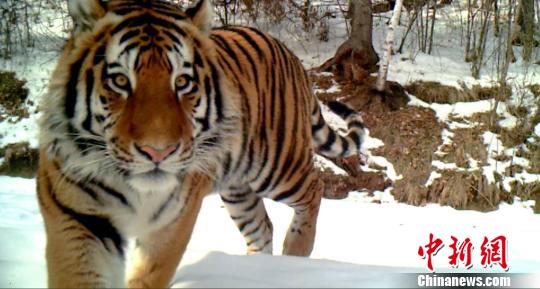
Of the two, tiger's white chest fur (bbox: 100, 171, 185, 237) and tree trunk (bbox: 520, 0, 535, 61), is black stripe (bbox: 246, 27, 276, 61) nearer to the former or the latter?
tiger's white chest fur (bbox: 100, 171, 185, 237)

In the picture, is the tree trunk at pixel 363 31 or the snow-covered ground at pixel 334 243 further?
the tree trunk at pixel 363 31

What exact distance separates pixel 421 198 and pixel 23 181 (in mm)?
3911

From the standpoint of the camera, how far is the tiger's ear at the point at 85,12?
1.91 m

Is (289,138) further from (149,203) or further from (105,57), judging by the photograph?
(105,57)

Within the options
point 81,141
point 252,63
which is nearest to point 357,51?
point 252,63

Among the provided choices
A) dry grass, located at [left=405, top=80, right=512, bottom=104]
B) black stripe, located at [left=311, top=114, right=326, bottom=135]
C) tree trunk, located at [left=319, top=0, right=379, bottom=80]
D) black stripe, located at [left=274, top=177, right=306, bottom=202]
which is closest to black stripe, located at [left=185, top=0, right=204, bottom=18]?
black stripe, located at [left=274, top=177, right=306, bottom=202]

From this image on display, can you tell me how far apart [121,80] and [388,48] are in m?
5.60

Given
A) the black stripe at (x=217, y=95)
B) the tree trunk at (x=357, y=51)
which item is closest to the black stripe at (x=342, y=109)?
the black stripe at (x=217, y=95)

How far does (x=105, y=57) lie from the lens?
1.87 meters

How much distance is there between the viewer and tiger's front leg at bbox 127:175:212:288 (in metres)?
2.06

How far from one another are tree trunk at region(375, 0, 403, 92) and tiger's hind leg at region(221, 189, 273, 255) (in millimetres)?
4024

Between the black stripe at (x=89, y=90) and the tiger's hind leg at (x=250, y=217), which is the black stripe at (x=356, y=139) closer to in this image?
the tiger's hind leg at (x=250, y=217)

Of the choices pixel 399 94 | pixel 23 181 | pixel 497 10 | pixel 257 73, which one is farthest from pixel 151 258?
pixel 497 10

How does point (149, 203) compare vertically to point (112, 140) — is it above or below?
below
